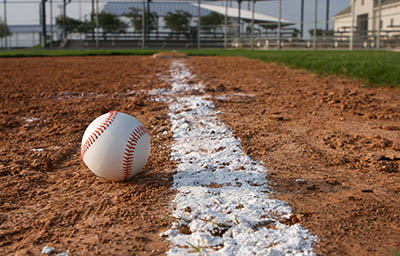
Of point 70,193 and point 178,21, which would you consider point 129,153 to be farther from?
point 178,21

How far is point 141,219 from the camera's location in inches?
71.1

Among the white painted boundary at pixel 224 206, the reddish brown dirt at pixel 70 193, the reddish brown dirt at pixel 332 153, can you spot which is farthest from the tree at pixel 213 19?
the white painted boundary at pixel 224 206

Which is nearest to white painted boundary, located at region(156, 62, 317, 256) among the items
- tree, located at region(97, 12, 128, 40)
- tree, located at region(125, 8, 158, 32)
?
tree, located at region(97, 12, 128, 40)

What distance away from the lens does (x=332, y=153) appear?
2.81 meters

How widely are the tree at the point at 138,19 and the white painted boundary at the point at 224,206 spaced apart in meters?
23.9

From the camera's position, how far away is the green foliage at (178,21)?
2597 centimetres

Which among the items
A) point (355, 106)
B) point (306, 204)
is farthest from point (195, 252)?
point (355, 106)

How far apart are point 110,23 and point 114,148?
93.7 feet

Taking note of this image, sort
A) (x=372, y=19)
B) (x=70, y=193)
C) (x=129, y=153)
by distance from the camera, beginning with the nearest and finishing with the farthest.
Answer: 1. (x=70, y=193)
2. (x=129, y=153)
3. (x=372, y=19)

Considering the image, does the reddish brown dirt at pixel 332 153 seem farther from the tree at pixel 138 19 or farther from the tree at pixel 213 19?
the tree at pixel 213 19

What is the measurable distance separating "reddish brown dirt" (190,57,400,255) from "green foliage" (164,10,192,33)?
2122 cm

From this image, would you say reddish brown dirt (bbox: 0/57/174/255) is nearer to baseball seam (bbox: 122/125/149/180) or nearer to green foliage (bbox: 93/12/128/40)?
baseball seam (bbox: 122/125/149/180)

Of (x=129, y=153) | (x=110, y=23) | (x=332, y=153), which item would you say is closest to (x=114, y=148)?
(x=129, y=153)

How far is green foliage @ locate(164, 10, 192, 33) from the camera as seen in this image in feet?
85.2
